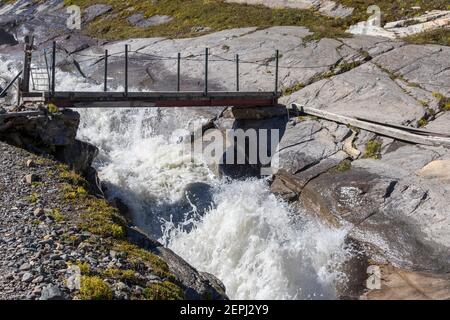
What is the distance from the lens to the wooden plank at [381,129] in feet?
61.0

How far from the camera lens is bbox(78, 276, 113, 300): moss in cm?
891

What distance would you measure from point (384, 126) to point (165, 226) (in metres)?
10.2

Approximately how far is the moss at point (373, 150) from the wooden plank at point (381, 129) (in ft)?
1.96

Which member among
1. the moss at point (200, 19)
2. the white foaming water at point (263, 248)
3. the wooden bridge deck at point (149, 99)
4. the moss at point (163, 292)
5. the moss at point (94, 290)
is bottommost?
the white foaming water at point (263, 248)

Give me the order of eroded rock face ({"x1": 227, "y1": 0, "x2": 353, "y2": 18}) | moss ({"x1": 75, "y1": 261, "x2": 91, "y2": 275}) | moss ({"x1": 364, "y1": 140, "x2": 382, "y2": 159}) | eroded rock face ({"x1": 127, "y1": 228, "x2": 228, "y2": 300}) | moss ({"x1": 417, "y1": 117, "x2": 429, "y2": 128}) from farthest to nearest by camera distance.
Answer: eroded rock face ({"x1": 227, "y1": 0, "x2": 353, "y2": 18}) < moss ({"x1": 417, "y1": 117, "x2": 429, "y2": 128}) < moss ({"x1": 364, "y1": 140, "x2": 382, "y2": 159}) < eroded rock face ({"x1": 127, "y1": 228, "x2": 228, "y2": 300}) < moss ({"x1": 75, "y1": 261, "x2": 91, "y2": 275})

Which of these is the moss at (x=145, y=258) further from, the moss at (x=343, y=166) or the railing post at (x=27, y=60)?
the moss at (x=343, y=166)

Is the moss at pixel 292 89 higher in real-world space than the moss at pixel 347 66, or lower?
lower

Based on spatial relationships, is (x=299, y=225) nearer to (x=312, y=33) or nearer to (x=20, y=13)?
(x=312, y=33)

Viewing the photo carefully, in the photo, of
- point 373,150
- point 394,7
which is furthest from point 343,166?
point 394,7

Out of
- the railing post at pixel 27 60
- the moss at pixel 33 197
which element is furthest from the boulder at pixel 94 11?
the moss at pixel 33 197

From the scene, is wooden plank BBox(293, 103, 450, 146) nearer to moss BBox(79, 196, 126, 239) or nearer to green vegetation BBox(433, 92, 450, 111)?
green vegetation BBox(433, 92, 450, 111)

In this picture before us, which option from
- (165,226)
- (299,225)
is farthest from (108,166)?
(299,225)

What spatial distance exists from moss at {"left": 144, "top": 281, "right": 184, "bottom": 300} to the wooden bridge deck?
1056 cm

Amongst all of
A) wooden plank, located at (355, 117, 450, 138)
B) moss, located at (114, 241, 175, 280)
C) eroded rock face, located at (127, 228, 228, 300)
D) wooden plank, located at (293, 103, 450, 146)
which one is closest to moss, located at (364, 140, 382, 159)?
wooden plank, located at (293, 103, 450, 146)
